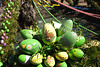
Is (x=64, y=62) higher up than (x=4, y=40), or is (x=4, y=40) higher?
(x=64, y=62)

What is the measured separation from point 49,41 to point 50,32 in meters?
0.07

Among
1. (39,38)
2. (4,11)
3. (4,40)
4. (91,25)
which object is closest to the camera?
(39,38)

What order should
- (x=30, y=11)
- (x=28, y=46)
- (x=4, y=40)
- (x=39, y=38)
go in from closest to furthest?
1. (x=28, y=46)
2. (x=39, y=38)
3. (x=4, y=40)
4. (x=30, y=11)

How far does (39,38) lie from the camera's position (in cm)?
99

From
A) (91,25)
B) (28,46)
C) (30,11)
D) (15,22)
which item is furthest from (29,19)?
(91,25)

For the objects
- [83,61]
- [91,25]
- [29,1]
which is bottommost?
[91,25]

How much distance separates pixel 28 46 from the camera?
0.85m

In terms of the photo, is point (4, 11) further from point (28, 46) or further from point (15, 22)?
point (28, 46)

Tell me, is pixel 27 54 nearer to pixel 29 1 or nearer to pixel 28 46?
pixel 28 46

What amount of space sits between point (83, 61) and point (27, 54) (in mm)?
453

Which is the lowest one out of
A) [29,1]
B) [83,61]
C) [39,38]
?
[83,61]

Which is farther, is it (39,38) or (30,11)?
(30,11)

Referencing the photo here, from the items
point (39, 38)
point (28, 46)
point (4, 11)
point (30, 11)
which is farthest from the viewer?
point (4, 11)


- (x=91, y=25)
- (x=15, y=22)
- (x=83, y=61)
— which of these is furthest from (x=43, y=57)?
(x=91, y=25)
